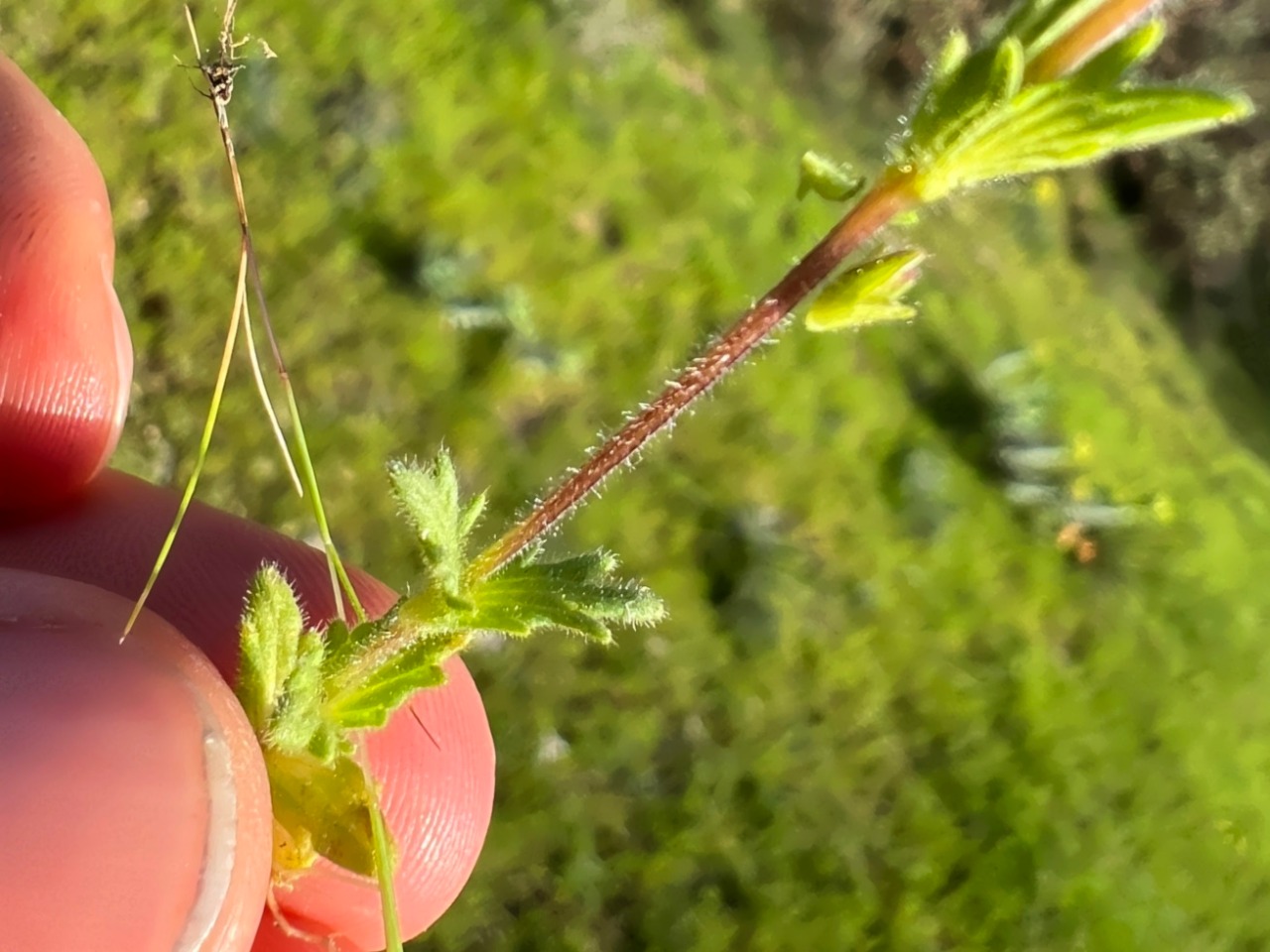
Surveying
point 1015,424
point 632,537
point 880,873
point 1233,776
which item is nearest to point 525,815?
point 632,537

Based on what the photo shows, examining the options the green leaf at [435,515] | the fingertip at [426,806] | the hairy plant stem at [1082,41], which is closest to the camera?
the hairy plant stem at [1082,41]

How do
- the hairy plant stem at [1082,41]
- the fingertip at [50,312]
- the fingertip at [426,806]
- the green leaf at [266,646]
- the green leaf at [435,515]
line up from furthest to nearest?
the fingertip at [50,312]
the fingertip at [426,806]
the green leaf at [266,646]
the green leaf at [435,515]
the hairy plant stem at [1082,41]

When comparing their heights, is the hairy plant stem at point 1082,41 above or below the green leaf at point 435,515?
above

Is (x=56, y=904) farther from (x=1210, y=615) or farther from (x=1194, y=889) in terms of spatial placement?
(x=1210, y=615)

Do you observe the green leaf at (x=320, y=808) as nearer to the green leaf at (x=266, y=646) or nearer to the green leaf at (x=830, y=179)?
the green leaf at (x=266, y=646)

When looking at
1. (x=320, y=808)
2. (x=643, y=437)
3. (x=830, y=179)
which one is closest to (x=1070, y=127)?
(x=830, y=179)

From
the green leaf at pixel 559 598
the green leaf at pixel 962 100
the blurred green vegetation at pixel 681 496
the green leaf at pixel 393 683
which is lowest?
the blurred green vegetation at pixel 681 496

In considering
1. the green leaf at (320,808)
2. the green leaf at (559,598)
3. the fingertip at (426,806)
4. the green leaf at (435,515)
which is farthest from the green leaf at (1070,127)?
the fingertip at (426,806)
